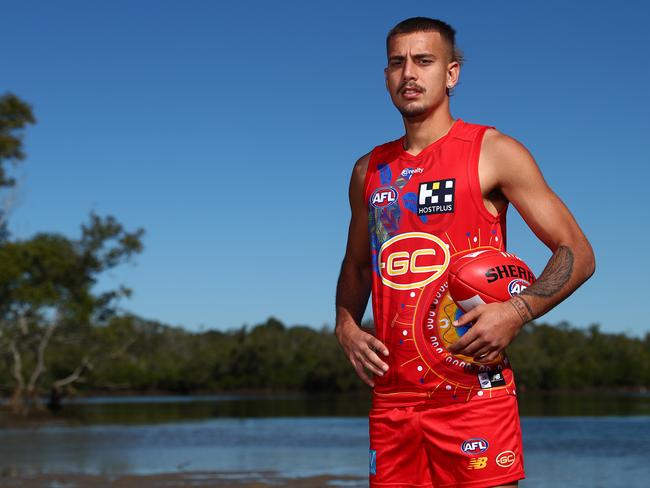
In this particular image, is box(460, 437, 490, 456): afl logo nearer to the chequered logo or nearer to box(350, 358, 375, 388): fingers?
box(350, 358, 375, 388): fingers

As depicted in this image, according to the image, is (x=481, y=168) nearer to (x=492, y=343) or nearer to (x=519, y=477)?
(x=492, y=343)

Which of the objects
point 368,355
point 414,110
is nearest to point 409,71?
point 414,110

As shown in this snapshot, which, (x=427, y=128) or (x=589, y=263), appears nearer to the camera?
(x=589, y=263)

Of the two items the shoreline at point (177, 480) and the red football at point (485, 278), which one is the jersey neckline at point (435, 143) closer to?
the red football at point (485, 278)

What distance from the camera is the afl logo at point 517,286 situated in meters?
3.06

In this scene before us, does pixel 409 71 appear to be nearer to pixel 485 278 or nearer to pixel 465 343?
pixel 485 278

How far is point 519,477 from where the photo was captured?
317 cm

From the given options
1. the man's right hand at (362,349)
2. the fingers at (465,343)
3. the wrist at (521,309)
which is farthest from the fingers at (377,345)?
the wrist at (521,309)

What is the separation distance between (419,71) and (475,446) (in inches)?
50.8

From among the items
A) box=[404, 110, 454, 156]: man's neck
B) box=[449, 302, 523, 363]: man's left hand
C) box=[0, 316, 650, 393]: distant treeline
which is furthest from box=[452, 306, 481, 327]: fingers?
box=[0, 316, 650, 393]: distant treeline

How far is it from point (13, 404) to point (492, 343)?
1834 inches

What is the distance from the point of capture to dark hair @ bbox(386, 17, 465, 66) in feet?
11.0

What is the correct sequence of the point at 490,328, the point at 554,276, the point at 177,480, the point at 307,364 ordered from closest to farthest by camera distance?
the point at 490,328, the point at 554,276, the point at 177,480, the point at 307,364

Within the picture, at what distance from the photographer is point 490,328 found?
2.90m
